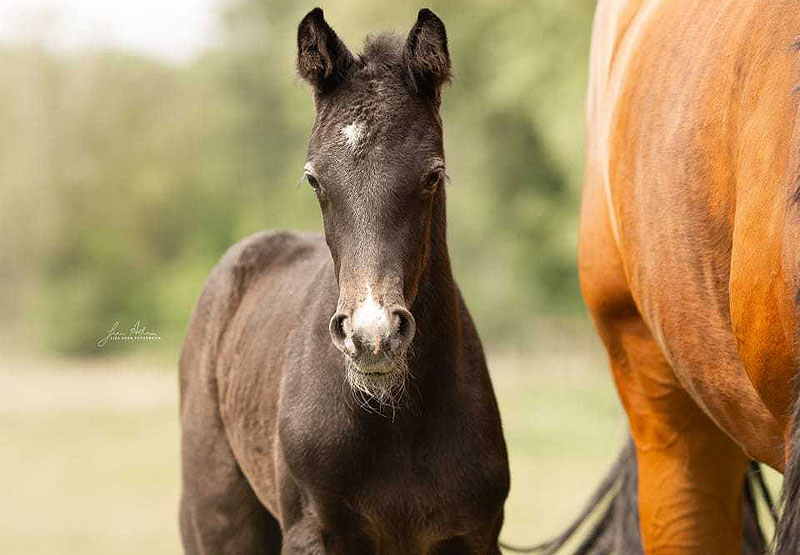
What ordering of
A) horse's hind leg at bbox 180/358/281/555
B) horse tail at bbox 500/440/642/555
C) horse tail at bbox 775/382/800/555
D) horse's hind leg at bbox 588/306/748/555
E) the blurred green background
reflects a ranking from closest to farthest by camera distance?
horse tail at bbox 775/382/800/555
horse's hind leg at bbox 588/306/748/555
horse's hind leg at bbox 180/358/281/555
horse tail at bbox 500/440/642/555
the blurred green background

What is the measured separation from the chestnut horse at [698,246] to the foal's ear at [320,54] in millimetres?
844

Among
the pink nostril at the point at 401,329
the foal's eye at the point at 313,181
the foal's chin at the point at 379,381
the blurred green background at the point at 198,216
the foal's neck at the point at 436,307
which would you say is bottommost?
the foal's chin at the point at 379,381

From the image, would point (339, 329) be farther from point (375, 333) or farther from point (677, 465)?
point (677, 465)

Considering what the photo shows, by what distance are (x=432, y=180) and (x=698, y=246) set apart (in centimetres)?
64

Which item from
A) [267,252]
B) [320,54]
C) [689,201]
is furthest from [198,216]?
[689,201]

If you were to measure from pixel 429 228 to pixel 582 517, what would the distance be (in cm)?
214

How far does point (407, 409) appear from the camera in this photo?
10.6ft

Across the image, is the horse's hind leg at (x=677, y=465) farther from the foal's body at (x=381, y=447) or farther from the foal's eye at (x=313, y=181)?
the foal's eye at (x=313, y=181)

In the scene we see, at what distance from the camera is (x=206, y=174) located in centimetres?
2234

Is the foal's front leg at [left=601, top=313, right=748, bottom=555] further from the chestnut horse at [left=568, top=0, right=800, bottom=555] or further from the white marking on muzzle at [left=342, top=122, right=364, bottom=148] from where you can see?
the white marking on muzzle at [left=342, top=122, right=364, bottom=148]

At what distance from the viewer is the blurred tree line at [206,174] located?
56.3ft

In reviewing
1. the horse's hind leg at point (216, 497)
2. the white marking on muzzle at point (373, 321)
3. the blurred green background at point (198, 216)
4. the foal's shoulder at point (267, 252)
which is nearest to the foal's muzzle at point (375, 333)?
the white marking on muzzle at point (373, 321)

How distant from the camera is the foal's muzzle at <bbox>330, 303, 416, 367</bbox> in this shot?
8.77ft

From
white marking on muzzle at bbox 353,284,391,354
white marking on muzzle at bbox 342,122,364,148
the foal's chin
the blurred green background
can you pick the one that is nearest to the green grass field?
the blurred green background
